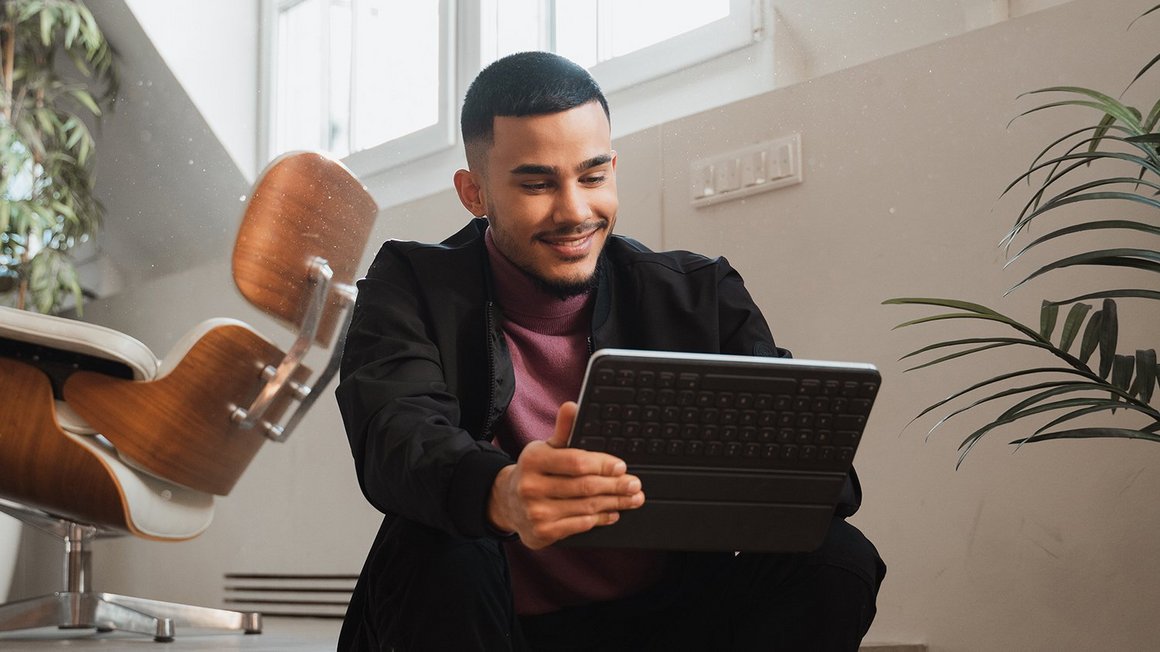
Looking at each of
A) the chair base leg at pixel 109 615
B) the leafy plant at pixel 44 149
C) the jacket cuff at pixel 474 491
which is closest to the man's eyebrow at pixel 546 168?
the jacket cuff at pixel 474 491

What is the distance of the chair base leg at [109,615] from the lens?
6.56 feet

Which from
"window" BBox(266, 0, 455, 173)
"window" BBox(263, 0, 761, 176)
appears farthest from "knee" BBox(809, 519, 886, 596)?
"window" BBox(266, 0, 455, 173)

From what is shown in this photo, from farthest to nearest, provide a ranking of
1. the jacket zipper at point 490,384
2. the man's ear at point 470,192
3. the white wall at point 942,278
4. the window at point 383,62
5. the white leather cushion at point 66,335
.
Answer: the window at point 383,62
the white leather cushion at point 66,335
the white wall at point 942,278
the man's ear at point 470,192
the jacket zipper at point 490,384

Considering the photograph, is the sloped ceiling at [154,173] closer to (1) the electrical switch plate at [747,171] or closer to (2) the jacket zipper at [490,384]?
(1) the electrical switch plate at [747,171]

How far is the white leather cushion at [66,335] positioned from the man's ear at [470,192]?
942mm

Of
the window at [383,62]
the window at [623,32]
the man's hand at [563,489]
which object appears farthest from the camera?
the window at [383,62]

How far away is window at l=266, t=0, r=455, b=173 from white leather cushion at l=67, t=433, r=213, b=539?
1007mm

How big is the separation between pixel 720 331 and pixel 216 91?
202 centimetres

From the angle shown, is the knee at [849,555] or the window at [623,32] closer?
the knee at [849,555]

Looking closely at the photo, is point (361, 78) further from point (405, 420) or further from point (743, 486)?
point (743, 486)

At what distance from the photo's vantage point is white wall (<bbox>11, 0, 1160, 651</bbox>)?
1.48 meters

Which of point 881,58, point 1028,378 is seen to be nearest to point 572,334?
point 1028,378

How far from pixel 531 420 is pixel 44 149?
191cm

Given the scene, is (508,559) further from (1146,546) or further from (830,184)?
(830,184)
